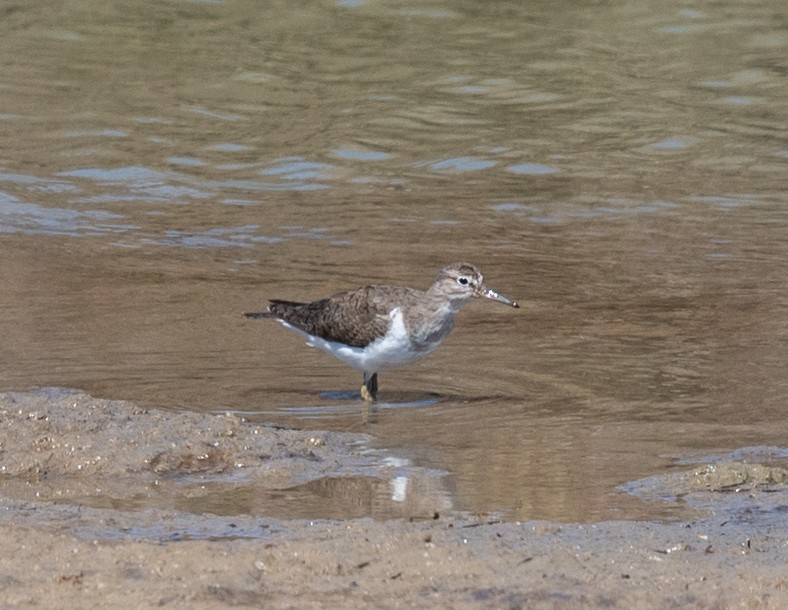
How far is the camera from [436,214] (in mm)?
13922

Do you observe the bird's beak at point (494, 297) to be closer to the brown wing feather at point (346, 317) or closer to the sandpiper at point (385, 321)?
the sandpiper at point (385, 321)

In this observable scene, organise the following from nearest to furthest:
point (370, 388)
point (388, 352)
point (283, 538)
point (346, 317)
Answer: point (283, 538)
point (388, 352)
point (370, 388)
point (346, 317)

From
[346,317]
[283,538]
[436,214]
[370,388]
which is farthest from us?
[436,214]

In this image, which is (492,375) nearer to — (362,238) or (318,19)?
(362,238)

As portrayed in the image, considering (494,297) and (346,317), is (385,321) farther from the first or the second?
(494,297)

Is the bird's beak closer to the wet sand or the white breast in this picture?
the white breast

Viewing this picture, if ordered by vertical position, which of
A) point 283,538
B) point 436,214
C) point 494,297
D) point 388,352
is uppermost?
point 283,538

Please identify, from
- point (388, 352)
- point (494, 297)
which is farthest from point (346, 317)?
point (494, 297)

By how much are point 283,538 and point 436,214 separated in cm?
849

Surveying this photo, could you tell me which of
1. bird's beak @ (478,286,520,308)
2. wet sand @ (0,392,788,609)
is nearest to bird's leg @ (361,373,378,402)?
bird's beak @ (478,286,520,308)

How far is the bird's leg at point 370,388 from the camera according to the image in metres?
8.77

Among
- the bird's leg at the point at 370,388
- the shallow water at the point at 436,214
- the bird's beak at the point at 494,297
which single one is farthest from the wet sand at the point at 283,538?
the bird's beak at the point at 494,297

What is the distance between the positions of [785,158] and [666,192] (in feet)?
5.08

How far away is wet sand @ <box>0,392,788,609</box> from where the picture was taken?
197 inches
